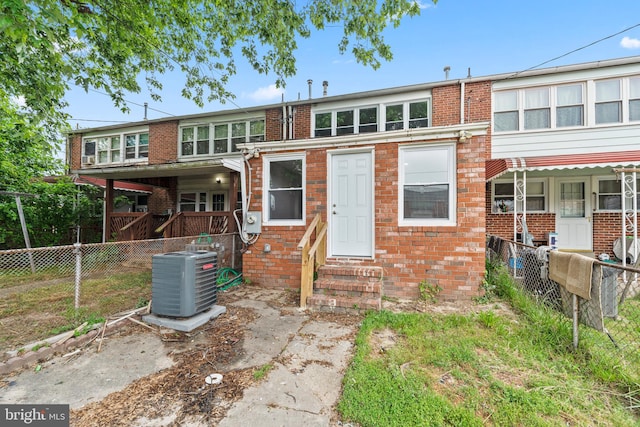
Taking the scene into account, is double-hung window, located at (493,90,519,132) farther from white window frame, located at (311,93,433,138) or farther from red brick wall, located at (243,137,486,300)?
red brick wall, located at (243,137,486,300)

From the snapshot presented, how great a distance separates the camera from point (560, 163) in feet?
21.7

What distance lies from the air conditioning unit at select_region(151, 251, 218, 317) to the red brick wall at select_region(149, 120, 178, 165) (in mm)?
9241

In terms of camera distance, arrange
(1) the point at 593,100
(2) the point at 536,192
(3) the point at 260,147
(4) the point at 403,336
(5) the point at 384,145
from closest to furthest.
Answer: (4) the point at 403,336 → (5) the point at 384,145 → (3) the point at 260,147 → (1) the point at 593,100 → (2) the point at 536,192

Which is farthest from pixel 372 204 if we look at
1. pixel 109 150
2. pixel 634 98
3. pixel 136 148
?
pixel 109 150

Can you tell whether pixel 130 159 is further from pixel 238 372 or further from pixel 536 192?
pixel 536 192

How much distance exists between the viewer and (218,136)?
36.3 ft

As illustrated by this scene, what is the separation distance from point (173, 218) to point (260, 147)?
4396 mm

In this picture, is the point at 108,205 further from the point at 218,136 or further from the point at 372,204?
the point at 372,204

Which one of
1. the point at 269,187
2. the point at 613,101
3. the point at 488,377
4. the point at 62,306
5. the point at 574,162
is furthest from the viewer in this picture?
the point at 613,101

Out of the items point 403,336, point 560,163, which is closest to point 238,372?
point 403,336

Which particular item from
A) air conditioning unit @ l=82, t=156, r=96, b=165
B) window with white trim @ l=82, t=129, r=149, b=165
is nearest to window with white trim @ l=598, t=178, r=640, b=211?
window with white trim @ l=82, t=129, r=149, b=165

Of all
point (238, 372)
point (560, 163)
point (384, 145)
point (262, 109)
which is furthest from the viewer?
point (262, 109)

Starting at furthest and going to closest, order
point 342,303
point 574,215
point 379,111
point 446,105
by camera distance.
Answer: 1. point 379,111
2. point 446,105
3. point 574,215
4. point 342,303

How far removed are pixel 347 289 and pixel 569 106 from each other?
30.4 ft
